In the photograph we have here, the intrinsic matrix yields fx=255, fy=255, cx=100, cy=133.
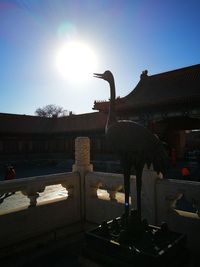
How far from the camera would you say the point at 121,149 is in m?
3.02

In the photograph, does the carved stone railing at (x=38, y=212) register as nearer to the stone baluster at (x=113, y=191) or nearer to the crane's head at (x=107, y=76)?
the stone baluster at (x=113, y=191)

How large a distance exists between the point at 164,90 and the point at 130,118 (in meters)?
3.00

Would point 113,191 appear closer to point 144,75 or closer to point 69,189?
point 69,189

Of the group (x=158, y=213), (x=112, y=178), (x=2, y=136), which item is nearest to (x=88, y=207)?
(x=112, y=178)

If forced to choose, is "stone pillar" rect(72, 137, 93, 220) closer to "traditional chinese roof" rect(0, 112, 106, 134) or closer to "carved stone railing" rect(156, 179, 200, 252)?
"carved stone railing" rect(156, 179, 200, 252)

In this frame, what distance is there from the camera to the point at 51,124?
3045 cm

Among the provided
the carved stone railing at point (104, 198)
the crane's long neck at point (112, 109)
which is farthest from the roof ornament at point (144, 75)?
the crane's long neck at point (112, 109)

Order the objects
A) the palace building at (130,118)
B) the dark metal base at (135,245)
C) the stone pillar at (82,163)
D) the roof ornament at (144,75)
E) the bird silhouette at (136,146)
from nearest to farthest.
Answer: the dark metal base at (135,245) < the bird silhouette at (136,146) < the stone pillar at (82,163) < the palace building at (130,118) < the roof ornament at (144,75)

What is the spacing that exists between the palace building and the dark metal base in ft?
9.64

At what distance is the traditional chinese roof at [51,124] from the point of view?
25.0 m

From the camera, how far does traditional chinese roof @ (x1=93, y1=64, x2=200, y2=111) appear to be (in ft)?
47.9

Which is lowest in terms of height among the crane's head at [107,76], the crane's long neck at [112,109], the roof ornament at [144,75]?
the crane's long neck at [112,109]

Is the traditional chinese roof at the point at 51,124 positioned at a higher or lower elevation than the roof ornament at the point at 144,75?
lower

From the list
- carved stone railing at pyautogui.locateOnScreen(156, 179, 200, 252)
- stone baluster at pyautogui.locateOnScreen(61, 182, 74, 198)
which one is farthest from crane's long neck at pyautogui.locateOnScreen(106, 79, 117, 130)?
stone baluster at pyautogui.locateOnScreen(61, 182, 74, 198)
